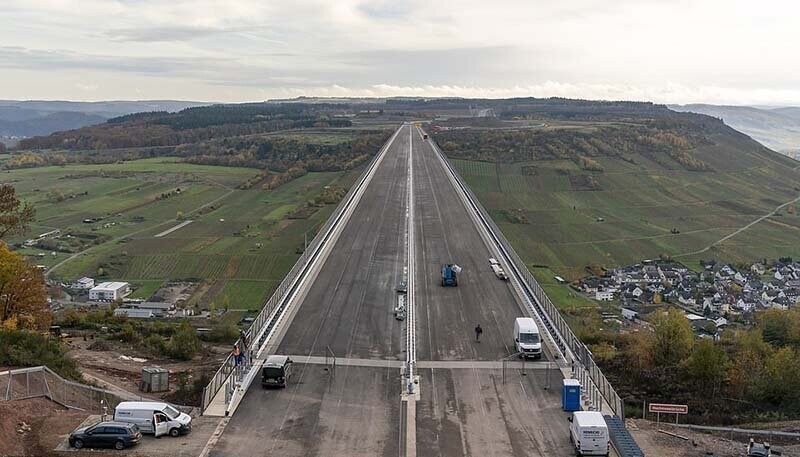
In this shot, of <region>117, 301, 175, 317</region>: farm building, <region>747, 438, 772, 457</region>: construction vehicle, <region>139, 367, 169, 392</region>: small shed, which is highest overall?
<region>747, 438, 772, 457</region>: construction vehicle

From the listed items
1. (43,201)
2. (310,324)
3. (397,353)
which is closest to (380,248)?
(310,324)

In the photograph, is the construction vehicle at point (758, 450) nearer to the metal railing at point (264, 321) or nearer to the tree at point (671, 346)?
the tree at point (671, 346)

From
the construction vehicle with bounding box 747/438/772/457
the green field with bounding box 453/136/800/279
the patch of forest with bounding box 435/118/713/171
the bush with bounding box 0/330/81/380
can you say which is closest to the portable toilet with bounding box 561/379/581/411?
the construction vehicle with bounding box 747/438/772/457

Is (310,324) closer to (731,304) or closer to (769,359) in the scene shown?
(769,359)

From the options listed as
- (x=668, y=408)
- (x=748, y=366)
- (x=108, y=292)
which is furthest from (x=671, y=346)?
(x=108, y=292)

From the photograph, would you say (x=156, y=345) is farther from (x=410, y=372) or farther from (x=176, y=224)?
(x=176, y=224)

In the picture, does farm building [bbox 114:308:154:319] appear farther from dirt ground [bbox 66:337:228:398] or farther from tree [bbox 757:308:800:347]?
tree [bbox 757:308:800:347]
